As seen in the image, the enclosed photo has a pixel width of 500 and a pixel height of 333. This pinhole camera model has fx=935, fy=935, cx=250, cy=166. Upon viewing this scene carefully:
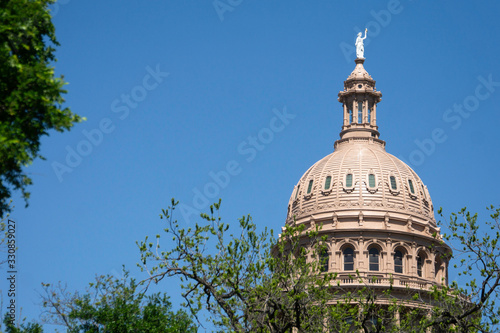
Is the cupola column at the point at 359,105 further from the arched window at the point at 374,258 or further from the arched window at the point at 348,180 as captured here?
the arched window at the point at 374,258

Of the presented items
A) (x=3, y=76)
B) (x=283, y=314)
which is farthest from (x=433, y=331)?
(x=3, y=76)

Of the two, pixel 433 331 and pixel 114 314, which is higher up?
pixel 114 314

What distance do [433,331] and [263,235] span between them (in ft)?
32.1

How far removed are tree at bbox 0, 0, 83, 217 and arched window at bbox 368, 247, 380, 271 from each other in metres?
74.4

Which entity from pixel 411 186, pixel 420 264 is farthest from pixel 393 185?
pixel 420 264

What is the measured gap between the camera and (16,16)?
26812 millimetres

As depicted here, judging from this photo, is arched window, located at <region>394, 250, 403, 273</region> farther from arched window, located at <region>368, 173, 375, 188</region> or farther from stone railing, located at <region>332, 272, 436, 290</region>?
arched window, located at <region>368, 173, 375, 188</region>

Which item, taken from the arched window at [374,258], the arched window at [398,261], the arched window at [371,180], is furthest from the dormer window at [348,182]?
the arched window at [398,261]

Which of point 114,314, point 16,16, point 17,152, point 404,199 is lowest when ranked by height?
point 17,152

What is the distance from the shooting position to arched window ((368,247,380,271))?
99.2 meters

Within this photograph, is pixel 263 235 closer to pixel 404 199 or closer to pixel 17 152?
pixel 17 152

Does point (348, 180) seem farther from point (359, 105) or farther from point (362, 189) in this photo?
point (359, 105)

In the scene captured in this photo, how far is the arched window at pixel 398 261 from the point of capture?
99688 millimetres

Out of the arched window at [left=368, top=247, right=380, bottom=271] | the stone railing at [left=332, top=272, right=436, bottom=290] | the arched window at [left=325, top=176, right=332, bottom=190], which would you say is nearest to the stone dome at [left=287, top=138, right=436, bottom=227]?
the arched window at [left=325, top=176, right=332, bottom=190]
